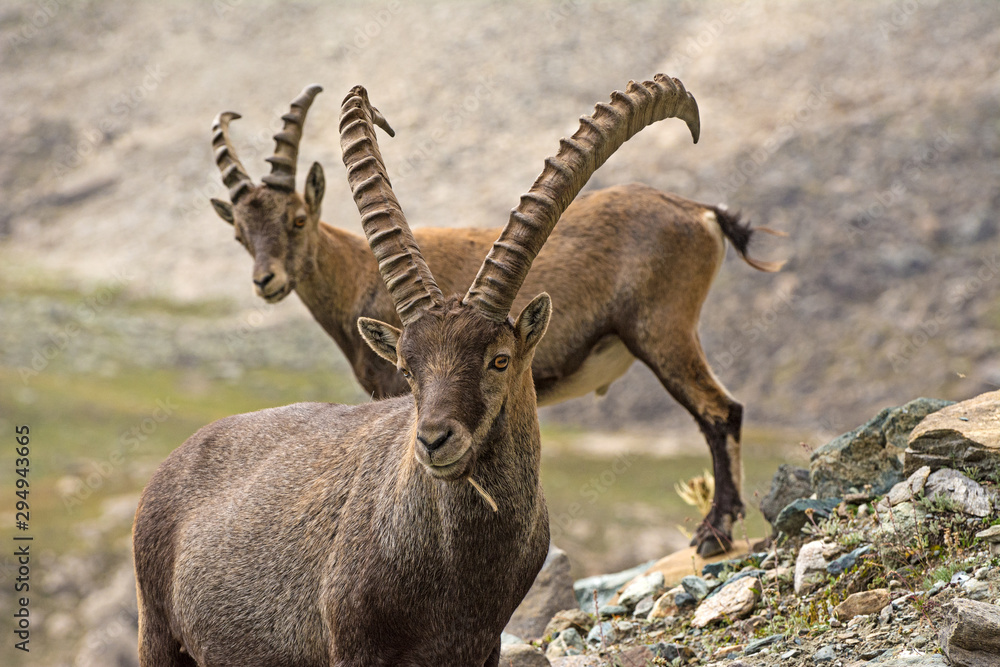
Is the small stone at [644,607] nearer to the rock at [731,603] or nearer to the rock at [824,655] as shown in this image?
the rock at [731,603]

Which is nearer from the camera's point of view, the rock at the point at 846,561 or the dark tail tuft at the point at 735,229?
the rock at the point at 846,561

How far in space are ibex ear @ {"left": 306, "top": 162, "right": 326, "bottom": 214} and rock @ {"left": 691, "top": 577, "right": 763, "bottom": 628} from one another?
602 centimetres

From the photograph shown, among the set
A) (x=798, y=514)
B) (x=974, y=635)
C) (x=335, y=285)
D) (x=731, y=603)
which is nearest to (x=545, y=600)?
(x=731, y=603)

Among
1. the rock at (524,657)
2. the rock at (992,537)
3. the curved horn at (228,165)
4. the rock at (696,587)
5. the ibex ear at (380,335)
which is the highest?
the curved horn at (228,165)

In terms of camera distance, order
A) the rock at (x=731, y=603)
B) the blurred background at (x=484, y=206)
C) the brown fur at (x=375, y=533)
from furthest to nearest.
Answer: the blurred background at (x=484, y=206) → the rock at (x=731, y=603) → the brown fur at (x=375, y=533)

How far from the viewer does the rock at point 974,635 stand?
18.0 ft

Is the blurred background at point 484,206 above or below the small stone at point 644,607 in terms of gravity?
above

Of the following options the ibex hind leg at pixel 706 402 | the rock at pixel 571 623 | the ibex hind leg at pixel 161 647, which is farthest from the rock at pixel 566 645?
the ibex hind leg at pixel 161 647

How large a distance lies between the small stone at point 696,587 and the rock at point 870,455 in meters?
1.41

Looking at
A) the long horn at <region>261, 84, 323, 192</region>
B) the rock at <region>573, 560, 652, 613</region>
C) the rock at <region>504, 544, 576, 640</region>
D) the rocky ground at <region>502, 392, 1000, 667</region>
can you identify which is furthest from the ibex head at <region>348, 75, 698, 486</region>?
the rock at <region>573, 560, 652, 613</region>

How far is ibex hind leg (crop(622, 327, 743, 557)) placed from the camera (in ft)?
34.7

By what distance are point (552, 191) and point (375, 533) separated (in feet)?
7.07

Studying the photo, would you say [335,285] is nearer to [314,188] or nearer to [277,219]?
[277,219]

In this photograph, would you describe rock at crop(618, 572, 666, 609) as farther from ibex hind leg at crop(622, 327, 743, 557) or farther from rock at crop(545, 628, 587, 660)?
ibex hind leg at crop(622, 327, 743, 557)
